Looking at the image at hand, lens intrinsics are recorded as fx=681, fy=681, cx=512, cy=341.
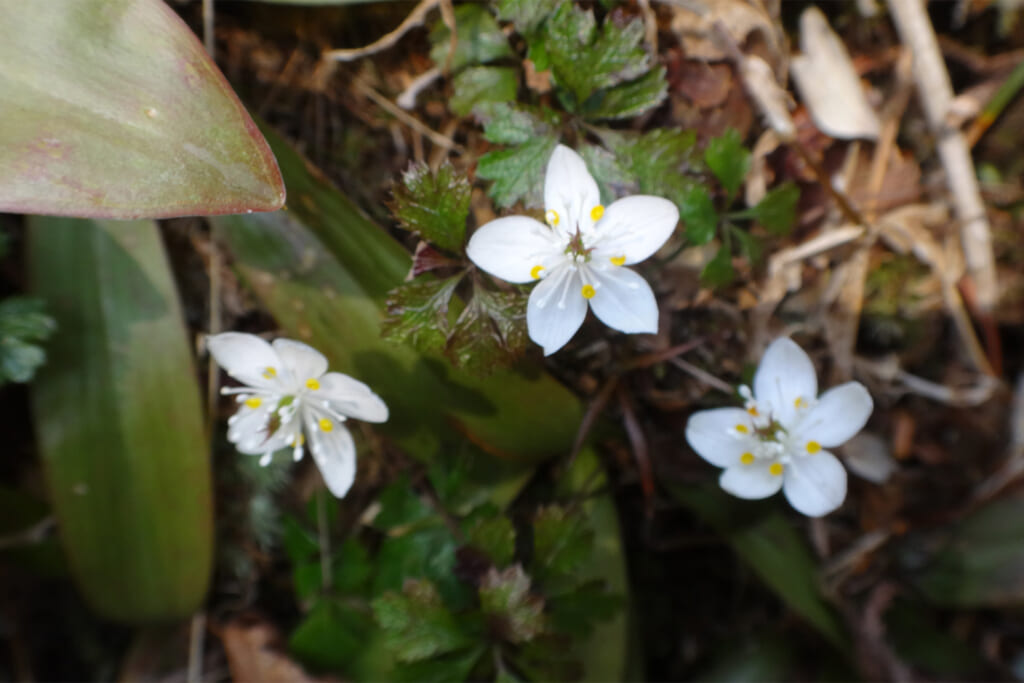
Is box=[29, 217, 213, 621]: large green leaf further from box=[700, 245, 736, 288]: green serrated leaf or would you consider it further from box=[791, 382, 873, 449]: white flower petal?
box=[791, 382, 873, 449]: white flower petal

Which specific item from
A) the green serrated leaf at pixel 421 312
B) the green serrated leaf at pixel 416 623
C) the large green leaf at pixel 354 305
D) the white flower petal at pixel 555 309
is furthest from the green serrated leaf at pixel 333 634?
the white flower petal at pixel 555 309

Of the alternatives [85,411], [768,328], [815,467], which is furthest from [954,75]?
[85,411]

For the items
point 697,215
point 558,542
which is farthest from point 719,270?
point 558,542

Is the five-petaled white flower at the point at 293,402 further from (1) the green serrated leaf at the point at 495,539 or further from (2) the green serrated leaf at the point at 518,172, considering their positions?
(2) the green serrated leaf at the point at 518,172

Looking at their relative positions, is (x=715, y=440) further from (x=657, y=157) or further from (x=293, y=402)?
(x=293, y=402)

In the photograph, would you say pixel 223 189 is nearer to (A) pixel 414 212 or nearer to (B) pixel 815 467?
(A) pixel 414 212

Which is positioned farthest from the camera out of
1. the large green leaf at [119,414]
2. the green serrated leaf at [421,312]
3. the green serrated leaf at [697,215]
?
the large green leaf at [119,414]
